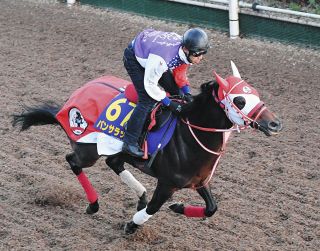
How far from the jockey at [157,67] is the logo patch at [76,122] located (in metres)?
0.51

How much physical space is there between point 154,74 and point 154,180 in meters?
1.83

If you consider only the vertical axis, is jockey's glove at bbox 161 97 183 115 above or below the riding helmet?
below

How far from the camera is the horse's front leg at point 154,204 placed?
16.9 feet

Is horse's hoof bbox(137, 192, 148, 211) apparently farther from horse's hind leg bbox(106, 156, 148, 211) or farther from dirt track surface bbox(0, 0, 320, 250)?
dirt track surface bbox(0, 0, 320, 250)

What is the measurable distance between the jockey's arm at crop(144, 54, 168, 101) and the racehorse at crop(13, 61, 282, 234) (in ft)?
0.88

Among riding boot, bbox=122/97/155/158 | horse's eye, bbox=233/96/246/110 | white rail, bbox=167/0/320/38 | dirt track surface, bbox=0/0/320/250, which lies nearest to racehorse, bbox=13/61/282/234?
horse's eye, bbox=233/96/246/110

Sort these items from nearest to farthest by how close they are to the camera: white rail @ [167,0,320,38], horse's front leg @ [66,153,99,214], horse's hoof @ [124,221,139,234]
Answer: horse's hoof @ [124,221,139,234]
horse's front leg @ [66,153,99,214]
white rail @ [167,0,320,38]

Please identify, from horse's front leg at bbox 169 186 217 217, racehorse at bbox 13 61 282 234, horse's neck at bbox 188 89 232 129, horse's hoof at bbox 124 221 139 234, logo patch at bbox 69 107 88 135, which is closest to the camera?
racehorse at bbox 13 61 282 234

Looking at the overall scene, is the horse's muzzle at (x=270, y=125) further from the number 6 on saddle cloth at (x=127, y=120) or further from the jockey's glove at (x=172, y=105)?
the number 6 on saddle cloth at (x=127, y=120)

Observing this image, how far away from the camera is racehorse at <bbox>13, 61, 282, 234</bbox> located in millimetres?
4625

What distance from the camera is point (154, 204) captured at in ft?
17.1

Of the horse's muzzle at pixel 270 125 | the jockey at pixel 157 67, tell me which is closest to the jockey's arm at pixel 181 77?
the jockey at pixel 157 67

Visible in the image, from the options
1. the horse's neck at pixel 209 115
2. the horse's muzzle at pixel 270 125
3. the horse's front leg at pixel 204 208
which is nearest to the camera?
the horse's muzzle at pixel 270 125

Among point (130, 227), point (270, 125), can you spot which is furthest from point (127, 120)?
point (270, 125)
